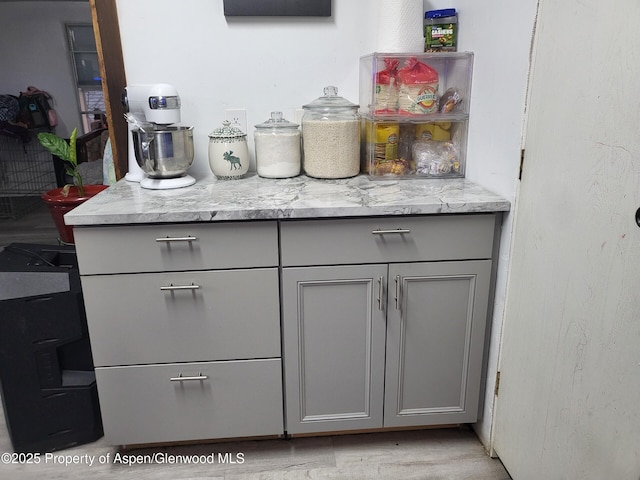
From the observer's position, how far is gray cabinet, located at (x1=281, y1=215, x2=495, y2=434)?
1.44 m

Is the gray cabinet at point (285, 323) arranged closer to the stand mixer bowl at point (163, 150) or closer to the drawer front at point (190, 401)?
the drawer front at point (190, 401)

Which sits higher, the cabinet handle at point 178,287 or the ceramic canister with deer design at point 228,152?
the ceramic canister with deer design at point 228,152

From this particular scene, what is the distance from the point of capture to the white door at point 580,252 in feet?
3.08

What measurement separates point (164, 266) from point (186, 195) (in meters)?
0.26

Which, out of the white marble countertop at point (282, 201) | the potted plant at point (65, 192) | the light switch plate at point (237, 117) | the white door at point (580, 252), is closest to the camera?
the white door at point (580, 252)

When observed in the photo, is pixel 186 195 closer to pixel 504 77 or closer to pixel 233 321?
pixel 233 321

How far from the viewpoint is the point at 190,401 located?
1536 millimetres

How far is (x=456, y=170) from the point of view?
175cm

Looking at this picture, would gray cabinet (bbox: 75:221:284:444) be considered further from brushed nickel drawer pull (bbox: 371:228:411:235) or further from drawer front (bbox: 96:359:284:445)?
brushed nickel drawer pull (bbox: 371:228:411:235)

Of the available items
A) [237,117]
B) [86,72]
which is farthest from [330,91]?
[86,72]

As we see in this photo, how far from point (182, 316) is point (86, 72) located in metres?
5.64

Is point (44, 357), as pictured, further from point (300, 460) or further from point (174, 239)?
point (300, 460)

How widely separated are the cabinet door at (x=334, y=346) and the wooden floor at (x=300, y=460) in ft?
0.35

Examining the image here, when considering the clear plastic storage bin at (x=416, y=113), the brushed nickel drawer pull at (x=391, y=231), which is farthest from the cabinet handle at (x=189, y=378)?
the clear plastic storage bin at (x=416, y=113)
